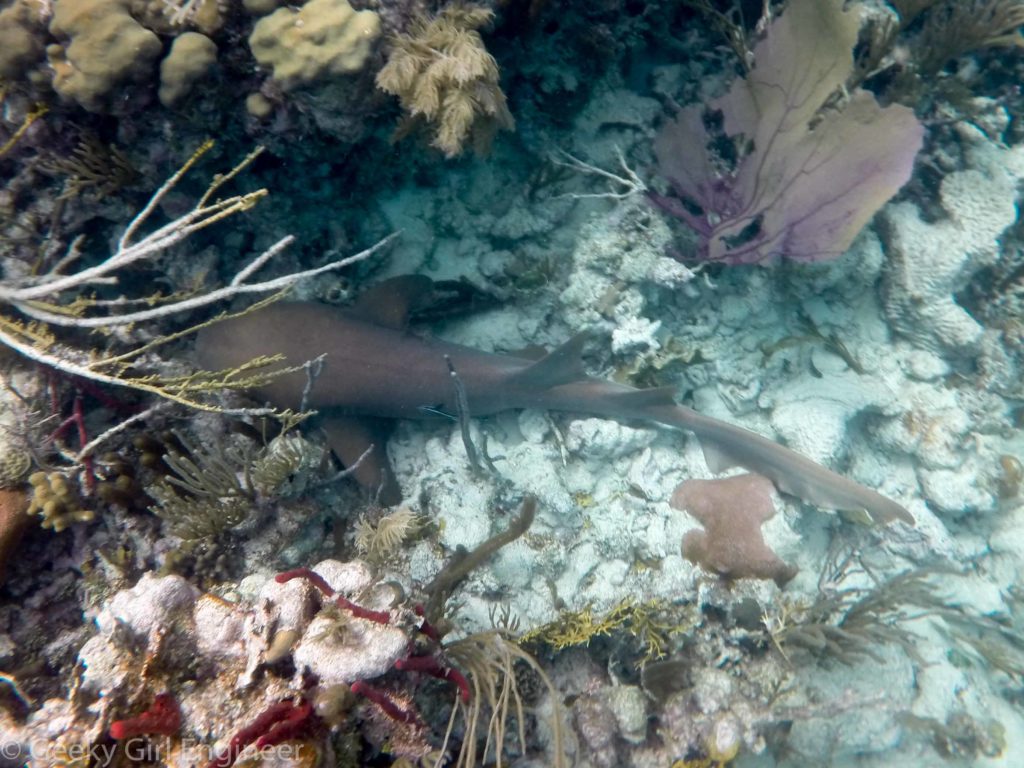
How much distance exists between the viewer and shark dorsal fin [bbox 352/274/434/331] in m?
4.43

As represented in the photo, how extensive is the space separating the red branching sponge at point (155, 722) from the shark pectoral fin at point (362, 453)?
1959 millimetres

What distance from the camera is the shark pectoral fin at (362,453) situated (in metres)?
4.29

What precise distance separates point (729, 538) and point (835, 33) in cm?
404

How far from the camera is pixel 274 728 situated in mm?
2268

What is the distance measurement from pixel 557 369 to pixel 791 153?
261 centimetres

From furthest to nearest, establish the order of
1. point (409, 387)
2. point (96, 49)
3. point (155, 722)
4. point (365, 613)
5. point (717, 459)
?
point (717, 459), point (409, 387), point (96, 49), point (365, 613), point (155, 722)

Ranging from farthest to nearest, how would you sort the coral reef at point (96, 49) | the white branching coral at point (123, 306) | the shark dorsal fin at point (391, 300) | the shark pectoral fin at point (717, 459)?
the shark pectoral fin at point (717, 459), the shark dorsal fin at point (391, 300), the coral reef at point (96, 49), the white branching coral at point (123, 306)

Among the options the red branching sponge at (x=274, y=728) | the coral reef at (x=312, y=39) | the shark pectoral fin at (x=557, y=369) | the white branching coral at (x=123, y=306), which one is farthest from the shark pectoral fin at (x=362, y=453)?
the coral reef at (x=312, y=39)

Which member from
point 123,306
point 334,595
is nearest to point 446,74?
point 123,306

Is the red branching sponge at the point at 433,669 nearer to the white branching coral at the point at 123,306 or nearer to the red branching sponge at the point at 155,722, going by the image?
the red branching sponge at the point at 155,722

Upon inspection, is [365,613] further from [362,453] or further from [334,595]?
[362,453]

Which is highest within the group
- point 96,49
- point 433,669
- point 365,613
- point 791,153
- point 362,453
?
point 791,153

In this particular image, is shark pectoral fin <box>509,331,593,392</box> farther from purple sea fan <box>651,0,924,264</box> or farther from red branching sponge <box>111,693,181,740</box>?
red branching sponge <box>111,693,181,740</box>

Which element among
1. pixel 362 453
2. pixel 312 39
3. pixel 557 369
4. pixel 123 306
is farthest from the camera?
pixel 557 369
